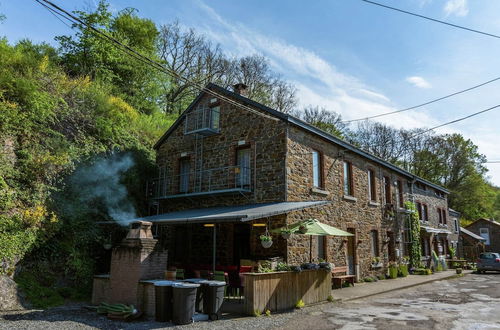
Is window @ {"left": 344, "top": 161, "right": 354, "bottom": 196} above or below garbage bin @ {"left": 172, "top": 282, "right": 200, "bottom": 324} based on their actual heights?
above

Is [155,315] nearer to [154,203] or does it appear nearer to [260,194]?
[260,194]

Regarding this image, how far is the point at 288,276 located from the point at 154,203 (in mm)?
8678

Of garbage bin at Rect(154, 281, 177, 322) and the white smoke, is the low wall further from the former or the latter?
the white smoke

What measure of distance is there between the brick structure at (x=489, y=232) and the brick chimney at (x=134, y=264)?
4051 cm

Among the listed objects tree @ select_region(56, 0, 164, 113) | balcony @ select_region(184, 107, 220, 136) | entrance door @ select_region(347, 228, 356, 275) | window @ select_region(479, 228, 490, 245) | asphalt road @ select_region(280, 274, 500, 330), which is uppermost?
tree @ select_region(56, 0, 164, 113)

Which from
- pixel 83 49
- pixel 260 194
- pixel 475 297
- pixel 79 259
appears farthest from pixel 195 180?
pixel 83 49

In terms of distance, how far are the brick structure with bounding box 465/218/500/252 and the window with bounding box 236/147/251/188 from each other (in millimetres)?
35918

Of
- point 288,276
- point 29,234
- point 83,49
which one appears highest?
point 83,49

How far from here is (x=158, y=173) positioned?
1681cm

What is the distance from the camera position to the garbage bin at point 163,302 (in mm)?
7484

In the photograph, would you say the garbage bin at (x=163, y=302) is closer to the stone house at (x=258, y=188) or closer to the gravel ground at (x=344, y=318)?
the gravel ground at (x=344, y=318)

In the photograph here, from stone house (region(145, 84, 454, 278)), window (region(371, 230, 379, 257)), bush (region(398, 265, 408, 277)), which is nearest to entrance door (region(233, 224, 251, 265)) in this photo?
stone house (region(145, 84, 454, 278))

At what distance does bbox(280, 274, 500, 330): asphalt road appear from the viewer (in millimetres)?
7488

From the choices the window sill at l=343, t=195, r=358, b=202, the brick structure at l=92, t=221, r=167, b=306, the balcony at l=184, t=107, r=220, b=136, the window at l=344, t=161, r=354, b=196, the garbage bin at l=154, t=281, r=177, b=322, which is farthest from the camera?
the window at l=344, t=161, r=354, b=196
